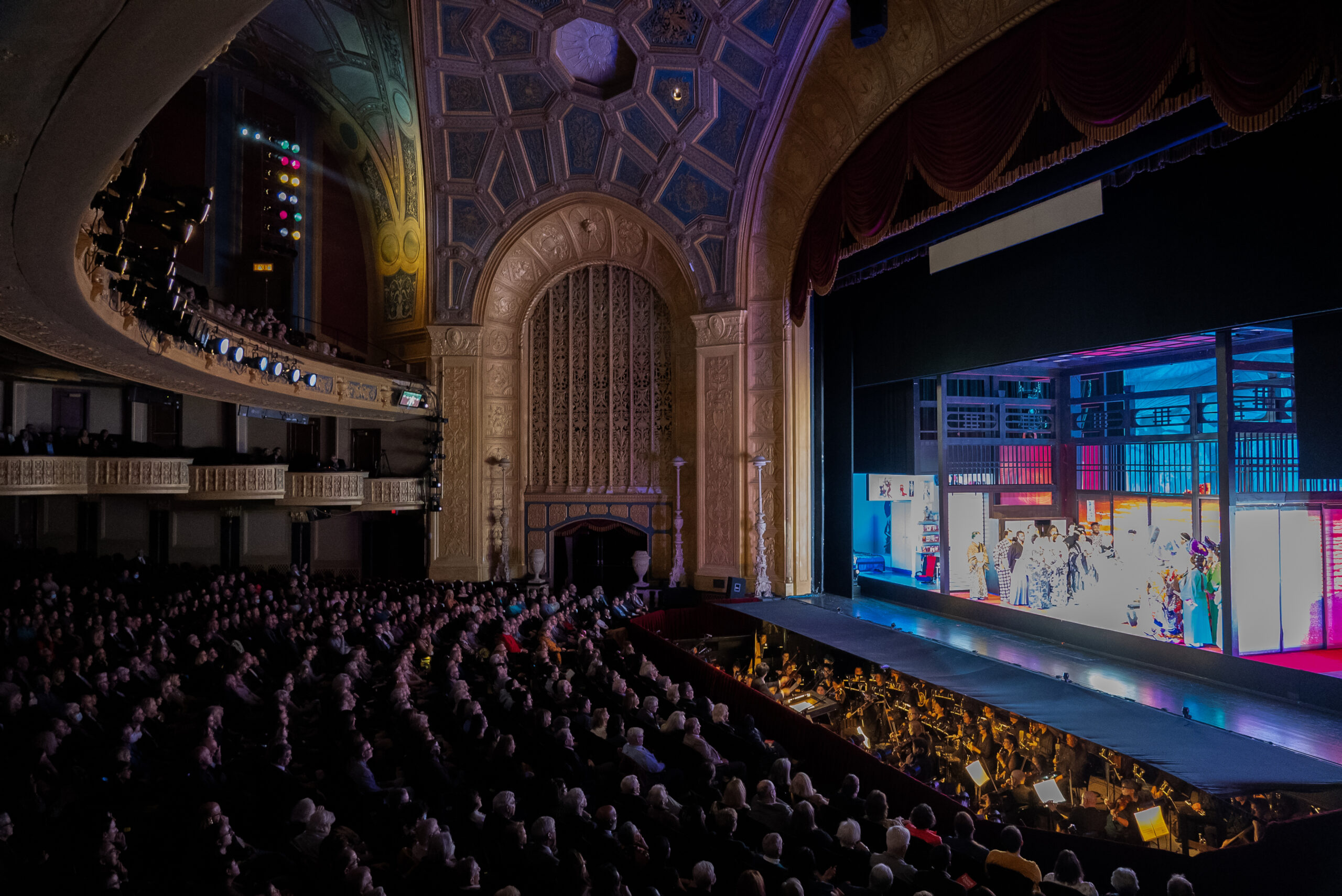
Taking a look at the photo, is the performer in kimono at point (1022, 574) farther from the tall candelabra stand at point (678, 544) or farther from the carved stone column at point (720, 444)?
the tall candelabra stand at point (678, 544)

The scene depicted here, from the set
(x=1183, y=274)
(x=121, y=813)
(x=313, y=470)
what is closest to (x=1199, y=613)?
(x=1183, y=274)

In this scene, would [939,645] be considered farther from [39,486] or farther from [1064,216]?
[39,486]

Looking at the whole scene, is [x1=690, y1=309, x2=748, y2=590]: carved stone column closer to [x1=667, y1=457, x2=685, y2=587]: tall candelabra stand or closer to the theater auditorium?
the theater auditorium

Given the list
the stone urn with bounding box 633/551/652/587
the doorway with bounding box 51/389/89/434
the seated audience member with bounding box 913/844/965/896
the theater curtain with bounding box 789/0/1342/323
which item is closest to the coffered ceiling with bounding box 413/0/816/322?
the theater curtain with bounding box 789/0/1342/323

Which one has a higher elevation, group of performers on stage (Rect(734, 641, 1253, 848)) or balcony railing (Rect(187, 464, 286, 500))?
balcony railing (Rect(187, 464, 286, 500))

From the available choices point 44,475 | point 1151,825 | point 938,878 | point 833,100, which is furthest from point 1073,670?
point 44,475

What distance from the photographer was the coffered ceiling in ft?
44.0

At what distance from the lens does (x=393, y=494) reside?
1623 centimetres

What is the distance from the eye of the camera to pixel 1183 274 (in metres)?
8.09

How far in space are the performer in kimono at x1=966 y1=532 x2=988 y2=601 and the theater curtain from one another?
6.05 m

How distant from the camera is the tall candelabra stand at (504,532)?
16375 millimetres

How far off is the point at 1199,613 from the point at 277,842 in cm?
1077

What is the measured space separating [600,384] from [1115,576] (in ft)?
36.6

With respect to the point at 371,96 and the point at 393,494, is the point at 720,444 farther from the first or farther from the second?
the point at 371,96
